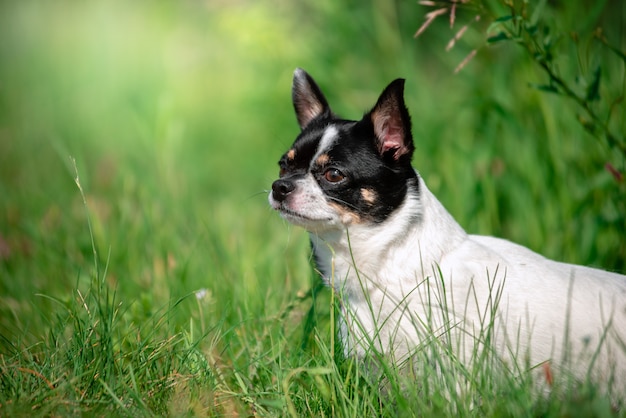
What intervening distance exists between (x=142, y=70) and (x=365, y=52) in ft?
11.2

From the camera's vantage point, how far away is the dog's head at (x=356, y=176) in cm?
266

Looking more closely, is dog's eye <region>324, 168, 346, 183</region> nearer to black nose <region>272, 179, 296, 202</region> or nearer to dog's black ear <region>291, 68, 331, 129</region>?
black nose <region>272, 179, 296, 202</region>

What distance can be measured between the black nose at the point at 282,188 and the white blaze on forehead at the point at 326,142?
151 mm

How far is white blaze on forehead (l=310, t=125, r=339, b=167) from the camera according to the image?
2.77m

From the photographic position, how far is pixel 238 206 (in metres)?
5.35

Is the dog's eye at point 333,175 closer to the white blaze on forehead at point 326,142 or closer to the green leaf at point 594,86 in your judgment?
the white blaze on forehead at point 326,142

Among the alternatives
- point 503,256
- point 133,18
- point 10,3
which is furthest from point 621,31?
point 10,3

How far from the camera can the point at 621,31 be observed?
201 inches

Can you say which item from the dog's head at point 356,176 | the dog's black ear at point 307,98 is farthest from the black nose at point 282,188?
the dog's black ear at point 307,98

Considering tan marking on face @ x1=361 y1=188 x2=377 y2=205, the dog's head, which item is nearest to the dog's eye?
the dog's head

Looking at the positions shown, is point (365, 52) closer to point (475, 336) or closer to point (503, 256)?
point (503, 256)

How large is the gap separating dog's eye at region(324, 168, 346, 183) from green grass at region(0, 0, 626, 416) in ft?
1.58

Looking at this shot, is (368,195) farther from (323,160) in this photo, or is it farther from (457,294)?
(457,294)

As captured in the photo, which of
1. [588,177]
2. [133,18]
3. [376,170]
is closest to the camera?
[376,170]
